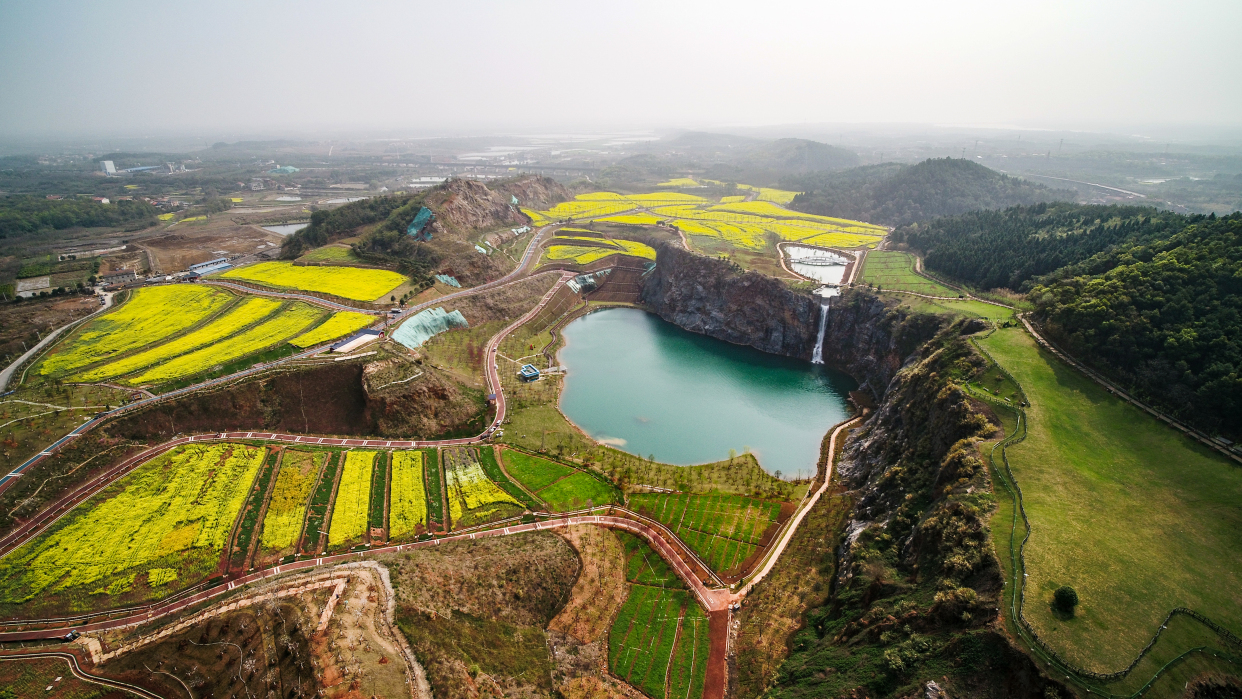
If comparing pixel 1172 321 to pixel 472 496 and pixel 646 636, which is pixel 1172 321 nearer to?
pixel 646 636

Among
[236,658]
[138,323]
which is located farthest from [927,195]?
[138,323]

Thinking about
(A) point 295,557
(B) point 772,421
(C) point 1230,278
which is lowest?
(B) point 772,421

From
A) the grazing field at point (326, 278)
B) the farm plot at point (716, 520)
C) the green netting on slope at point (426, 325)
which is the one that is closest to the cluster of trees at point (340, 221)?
the grazing field at point (326, 278)

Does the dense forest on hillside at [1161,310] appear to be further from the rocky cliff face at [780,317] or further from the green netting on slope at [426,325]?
the green netting on slope at [426,325]

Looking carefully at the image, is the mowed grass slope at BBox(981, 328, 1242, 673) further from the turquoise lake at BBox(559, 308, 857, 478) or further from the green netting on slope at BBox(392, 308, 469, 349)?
the green netting on slope at BBox(392, 308, 469, 349)

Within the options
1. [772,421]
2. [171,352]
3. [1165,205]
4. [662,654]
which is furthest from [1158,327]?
[1165,205]

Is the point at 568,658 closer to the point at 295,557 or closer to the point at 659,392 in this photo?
the point at 295,557

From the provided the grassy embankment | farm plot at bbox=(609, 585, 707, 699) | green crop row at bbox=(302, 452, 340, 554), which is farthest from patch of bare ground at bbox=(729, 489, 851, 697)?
the grassy embankment
